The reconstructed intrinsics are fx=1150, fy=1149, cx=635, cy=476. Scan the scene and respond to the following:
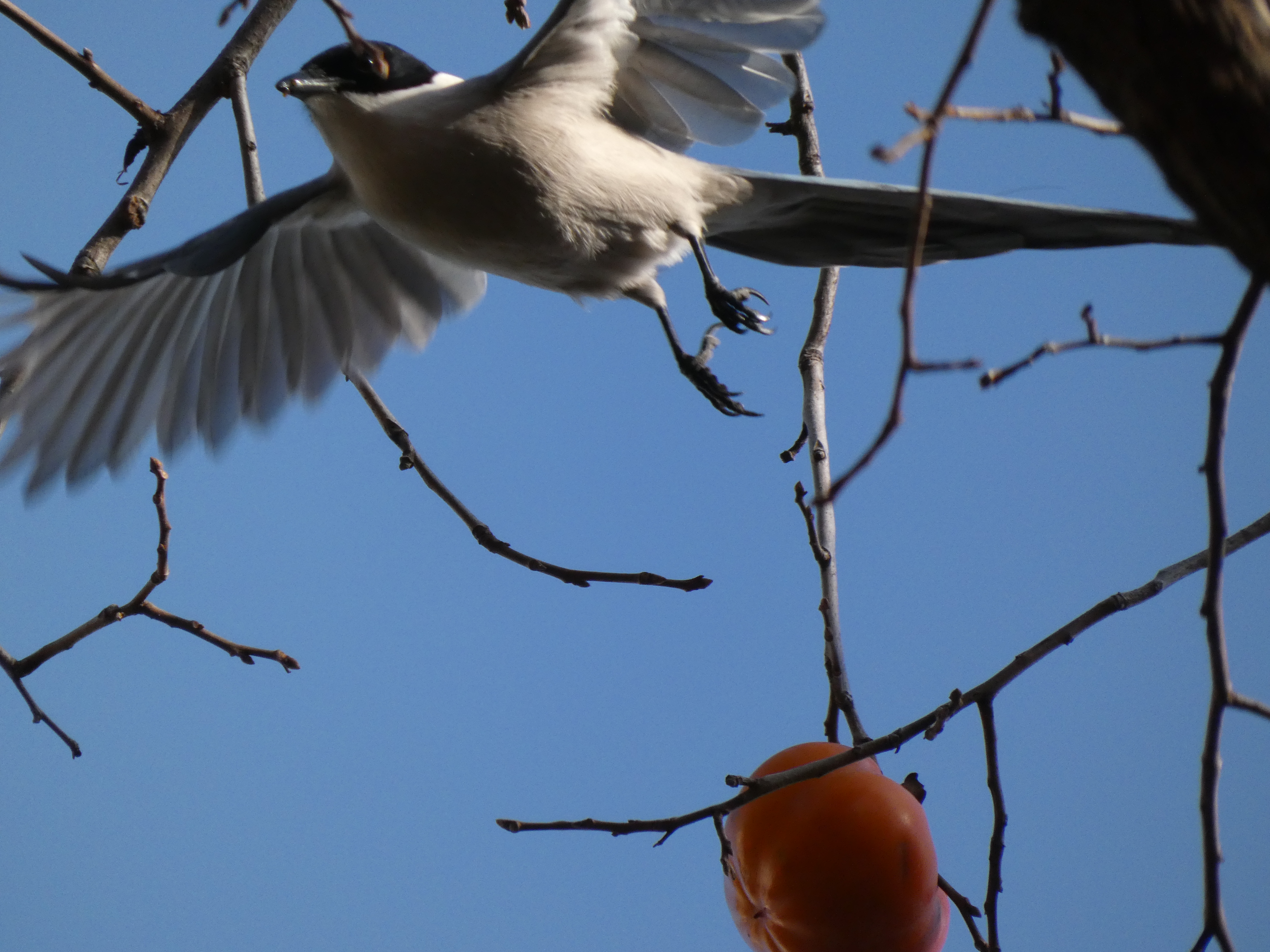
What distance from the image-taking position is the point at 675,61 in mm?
1769

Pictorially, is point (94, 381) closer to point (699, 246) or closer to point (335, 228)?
point (335, 228)

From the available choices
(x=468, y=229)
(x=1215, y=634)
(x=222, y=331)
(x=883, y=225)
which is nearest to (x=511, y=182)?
(x=468, y=229)

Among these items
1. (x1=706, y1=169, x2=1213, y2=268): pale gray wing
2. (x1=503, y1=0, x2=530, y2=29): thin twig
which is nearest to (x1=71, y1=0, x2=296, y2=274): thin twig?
(x1=503, y1=0, x2=530, y2=29): thin twig

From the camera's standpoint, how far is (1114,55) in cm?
50

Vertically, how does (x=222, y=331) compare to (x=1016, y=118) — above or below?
above

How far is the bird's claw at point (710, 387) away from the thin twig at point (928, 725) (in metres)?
0.77

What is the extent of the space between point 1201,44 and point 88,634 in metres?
1.28

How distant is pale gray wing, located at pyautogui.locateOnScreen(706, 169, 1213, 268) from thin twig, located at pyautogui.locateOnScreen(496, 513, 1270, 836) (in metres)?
0.46

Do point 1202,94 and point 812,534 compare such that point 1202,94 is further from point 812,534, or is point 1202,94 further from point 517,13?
point 517,13

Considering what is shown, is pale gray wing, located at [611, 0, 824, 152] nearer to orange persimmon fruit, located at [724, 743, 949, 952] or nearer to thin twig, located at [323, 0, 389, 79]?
thin twig, located at [323, 0, 389, 79]

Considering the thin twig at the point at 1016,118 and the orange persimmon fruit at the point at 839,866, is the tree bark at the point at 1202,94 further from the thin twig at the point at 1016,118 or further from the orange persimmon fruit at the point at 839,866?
the orange persimmon fruit at the point at 839,866

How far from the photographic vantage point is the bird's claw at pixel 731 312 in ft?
5.95

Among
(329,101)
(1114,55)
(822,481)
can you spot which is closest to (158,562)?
(329,101)

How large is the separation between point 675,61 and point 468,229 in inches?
17.8
